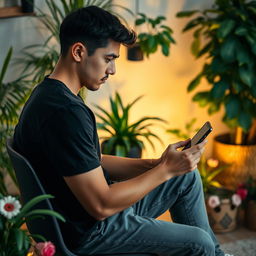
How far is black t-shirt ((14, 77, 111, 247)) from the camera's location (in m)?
1.74

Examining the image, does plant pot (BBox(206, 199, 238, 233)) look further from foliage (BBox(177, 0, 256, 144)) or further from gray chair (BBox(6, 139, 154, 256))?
gray chair (BBox(6, 139, 154, 256))

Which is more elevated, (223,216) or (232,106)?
(232,106)

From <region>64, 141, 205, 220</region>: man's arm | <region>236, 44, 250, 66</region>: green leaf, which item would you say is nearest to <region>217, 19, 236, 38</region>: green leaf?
<region>236, 44, 250, 66</region>: green leaf

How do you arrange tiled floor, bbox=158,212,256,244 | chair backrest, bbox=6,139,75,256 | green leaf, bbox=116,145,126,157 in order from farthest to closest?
tiled floor, bbox=158,212,256,244 < green leaf, bbox=116,145,126,157 < chair backrest, bbox=6,139,75,256

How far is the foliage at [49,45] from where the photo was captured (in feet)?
10.9

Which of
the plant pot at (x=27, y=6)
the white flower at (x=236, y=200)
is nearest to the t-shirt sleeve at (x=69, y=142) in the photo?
the plant pot at (x=27, y=6)

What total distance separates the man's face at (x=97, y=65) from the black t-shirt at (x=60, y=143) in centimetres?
9

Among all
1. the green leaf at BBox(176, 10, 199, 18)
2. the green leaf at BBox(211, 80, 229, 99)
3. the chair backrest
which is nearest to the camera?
the chair backrest

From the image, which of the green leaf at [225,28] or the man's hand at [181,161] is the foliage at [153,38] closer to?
the green leaf at [225,28]

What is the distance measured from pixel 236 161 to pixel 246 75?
0.67 m

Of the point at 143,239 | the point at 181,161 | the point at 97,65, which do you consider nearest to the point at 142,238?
the point at 143,239

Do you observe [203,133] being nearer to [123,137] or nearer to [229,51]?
[123,137]

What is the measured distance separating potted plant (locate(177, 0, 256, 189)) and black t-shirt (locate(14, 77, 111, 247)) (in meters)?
1.76

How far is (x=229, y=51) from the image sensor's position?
11.3ft
